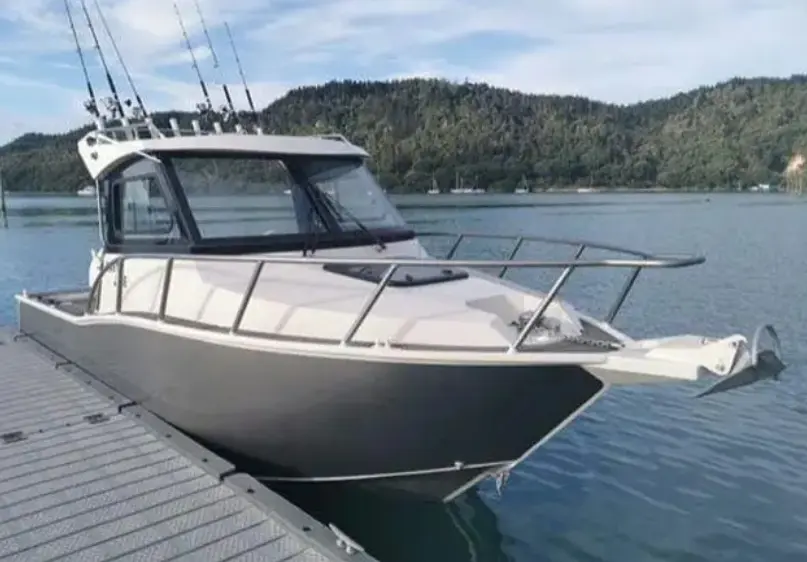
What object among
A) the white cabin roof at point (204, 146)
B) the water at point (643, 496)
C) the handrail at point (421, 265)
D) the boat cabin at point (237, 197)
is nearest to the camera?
the handrail at point (421, 265)

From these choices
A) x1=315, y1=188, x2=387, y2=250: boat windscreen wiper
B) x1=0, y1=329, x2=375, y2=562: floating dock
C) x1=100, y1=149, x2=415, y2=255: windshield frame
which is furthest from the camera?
x1=315, y1=188, x2=387, y2=250: boat windscreen wiper

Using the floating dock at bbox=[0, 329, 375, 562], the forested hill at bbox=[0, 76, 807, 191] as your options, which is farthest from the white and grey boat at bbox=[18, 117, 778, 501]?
the forested hill at bbox=[0, 76, 807, 191]

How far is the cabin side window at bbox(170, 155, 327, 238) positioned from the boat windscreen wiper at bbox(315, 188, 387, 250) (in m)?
0.14

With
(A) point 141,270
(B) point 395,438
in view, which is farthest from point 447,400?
(A) point 141,270

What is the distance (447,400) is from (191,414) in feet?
7.34

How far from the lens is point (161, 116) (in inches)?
300

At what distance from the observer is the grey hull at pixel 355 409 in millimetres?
4496

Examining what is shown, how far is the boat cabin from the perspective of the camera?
599 cm

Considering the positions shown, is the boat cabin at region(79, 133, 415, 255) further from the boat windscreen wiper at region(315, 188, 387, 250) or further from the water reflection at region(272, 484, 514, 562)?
the water reflection at region(272, 484, 514, 562)

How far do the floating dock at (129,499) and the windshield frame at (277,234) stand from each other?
1.49 meters

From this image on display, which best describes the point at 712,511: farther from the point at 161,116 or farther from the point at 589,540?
the point at 161,116

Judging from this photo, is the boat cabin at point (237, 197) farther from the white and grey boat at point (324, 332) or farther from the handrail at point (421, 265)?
the handrail at point (421, 265)

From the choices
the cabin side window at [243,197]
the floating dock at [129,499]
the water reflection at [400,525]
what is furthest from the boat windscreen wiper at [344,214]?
the floating dock at [129,499]

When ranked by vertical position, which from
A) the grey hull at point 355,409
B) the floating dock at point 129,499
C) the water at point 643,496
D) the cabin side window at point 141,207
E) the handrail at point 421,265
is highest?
the cabin side window at point 141,207
